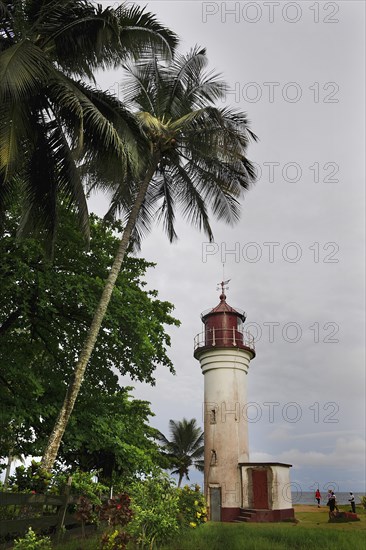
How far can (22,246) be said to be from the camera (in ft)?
41.0

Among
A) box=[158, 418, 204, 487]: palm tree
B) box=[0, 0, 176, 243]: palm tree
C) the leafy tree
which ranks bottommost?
box=[158, 418, 204, 487]: palm tree

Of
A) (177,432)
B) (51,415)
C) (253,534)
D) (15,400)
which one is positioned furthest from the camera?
(177,432)

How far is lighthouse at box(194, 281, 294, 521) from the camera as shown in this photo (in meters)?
21.4

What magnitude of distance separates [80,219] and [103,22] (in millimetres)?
4689

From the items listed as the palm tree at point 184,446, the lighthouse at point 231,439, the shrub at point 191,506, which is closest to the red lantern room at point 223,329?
the lighthouse at point 231,439

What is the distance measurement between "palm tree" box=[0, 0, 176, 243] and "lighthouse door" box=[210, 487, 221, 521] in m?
16.0

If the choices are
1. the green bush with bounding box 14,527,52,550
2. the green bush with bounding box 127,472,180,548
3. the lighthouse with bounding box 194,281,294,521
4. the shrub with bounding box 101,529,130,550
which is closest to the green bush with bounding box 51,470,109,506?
the green bush with bounding box 127,472,180,548

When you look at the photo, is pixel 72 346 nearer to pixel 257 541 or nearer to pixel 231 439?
pixel 257 541

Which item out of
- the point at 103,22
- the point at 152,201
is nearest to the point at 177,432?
the point at 152,201

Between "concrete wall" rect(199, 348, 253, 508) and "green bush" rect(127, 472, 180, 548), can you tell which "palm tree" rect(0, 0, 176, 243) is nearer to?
"green bush" rect(127, 472, 180, 548)

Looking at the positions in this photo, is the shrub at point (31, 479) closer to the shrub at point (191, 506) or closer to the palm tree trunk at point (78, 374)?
the palm tree trunk at point (78, 374)

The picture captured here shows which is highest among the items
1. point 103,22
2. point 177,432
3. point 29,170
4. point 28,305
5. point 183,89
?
point 183,89

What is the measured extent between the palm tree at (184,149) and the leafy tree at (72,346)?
6.85 ft

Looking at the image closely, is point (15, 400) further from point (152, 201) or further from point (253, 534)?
point (152, 201)
